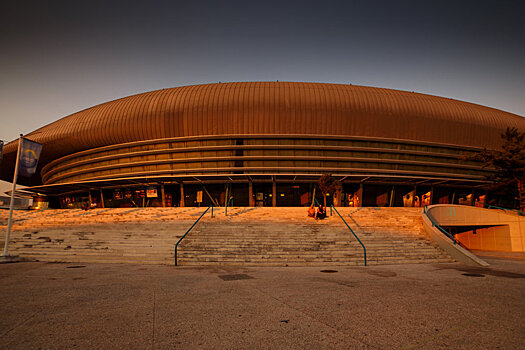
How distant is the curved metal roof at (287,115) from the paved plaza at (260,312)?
101ft

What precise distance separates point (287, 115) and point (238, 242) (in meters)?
26.0

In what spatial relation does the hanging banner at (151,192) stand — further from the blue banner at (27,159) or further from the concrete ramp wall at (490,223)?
the concrete ramp wall at (490,223)

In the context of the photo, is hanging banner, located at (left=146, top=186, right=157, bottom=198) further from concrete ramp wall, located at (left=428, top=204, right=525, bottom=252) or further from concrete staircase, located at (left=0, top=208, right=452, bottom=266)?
concrete ramp wall, located at (left=428, top=204, right=525, bottom=252)

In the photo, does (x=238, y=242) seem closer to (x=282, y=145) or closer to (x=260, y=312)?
(x=260, y=312)

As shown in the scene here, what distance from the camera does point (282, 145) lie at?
129ft

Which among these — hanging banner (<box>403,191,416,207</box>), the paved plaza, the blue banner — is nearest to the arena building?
hanging banner (<box>403,191,416,207</box>)

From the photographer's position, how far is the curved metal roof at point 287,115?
130ft

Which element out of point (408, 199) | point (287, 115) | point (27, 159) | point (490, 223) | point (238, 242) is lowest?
point (238, 242)

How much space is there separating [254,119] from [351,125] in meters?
13.1

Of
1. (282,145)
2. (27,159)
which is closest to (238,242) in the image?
(27,159)

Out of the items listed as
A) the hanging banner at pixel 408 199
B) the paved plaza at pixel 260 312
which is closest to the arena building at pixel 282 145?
the hanging banner at pixel 408 199

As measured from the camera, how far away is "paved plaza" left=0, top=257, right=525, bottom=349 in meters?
4.72

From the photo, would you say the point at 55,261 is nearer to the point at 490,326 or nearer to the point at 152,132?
the point at 490,326

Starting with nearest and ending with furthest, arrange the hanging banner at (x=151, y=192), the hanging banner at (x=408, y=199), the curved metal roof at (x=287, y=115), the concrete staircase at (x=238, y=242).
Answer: the concrete staircase at (x=238, y=242), the curved metal roof at (x=287, y=115), the hanging banner at (x=151, y=192), the hanging banner at (x=408, y=199)
